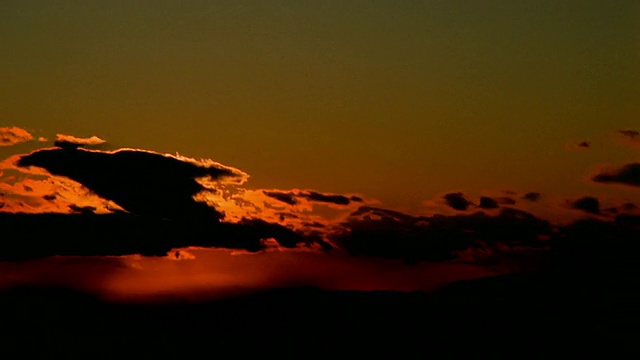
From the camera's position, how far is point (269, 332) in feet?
119

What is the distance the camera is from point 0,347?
3131 cm

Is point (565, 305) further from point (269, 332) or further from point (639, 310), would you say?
point (269, 332)

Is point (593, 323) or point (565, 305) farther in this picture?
point (565, 305)

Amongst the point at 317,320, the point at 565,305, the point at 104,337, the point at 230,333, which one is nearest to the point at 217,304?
the point at 230,333

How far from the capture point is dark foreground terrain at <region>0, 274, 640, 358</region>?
106 feet

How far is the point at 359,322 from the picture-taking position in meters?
39.7

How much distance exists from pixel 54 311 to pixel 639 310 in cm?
3037

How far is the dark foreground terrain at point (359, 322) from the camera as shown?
3228cm

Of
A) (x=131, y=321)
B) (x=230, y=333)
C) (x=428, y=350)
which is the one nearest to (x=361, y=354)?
(x=428, y=350)

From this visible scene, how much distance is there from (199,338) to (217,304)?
4390 mm

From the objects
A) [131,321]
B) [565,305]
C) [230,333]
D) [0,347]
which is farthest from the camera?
[565,305]

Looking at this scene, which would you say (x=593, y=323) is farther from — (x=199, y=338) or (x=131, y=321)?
(x=131, y=321)

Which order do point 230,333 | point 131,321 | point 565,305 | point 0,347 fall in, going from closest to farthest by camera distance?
point 0,347 → point 131,321 → point 230,333 → point 565,305

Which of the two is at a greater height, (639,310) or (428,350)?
(639,310)
